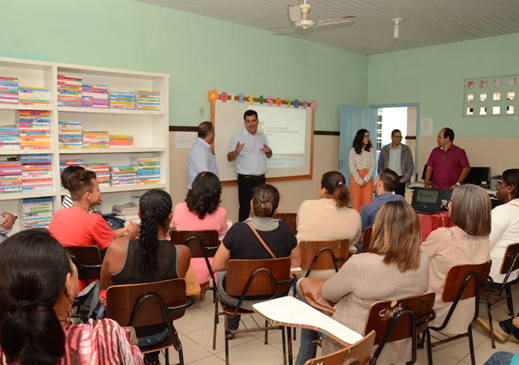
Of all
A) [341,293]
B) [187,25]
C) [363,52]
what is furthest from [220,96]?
[341,293]

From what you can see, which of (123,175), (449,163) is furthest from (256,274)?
(449,163)

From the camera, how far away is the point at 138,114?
4832 millimetres

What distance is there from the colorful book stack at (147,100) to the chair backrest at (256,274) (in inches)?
116

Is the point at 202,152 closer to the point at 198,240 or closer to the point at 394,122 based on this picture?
the point at 198,240

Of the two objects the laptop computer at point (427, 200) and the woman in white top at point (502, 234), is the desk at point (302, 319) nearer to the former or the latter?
the woman in white top at point (502, 234)

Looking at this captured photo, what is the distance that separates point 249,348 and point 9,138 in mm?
2907

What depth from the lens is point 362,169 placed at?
6.63 meters

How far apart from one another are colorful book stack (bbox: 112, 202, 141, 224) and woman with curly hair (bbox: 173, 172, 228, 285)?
1.59m

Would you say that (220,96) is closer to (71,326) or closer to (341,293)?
(341,293)

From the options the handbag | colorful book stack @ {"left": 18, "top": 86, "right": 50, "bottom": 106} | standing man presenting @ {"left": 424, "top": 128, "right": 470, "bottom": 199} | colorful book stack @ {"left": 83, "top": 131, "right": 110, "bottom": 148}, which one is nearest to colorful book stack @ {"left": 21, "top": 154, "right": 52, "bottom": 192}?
colorful book stack @ {"left": 83, "top": 131, "right": 110, "bottom": 148}

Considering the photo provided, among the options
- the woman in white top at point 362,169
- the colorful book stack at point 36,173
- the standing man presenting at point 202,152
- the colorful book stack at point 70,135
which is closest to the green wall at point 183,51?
the standing man presenting at point 202,152

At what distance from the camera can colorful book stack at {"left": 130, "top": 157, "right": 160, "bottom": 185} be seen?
4.68 m

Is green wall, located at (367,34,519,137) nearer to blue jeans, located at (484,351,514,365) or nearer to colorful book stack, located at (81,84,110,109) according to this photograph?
colorful book stack, located at (81,84,110,109)

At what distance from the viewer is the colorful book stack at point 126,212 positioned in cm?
459
